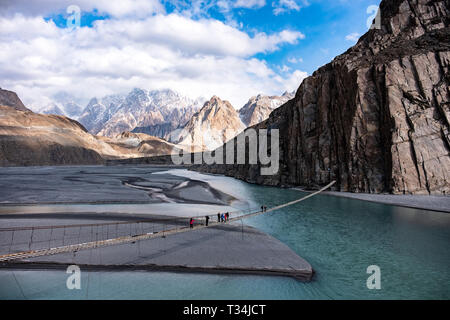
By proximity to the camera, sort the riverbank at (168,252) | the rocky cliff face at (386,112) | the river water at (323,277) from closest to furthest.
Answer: the river water at (323,277)
the riverbank at (168,252)
the rocky cliff face at (386,112)

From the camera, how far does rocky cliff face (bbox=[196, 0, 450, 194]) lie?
4509cm

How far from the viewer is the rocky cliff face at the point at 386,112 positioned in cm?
4509

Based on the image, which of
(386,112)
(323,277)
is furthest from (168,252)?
(386,112)

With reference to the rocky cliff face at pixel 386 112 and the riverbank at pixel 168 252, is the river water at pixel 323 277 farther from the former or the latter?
the rocky cliff face at pixel 386 112

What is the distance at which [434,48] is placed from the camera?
50.1m

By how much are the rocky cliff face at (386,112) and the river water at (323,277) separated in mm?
21629

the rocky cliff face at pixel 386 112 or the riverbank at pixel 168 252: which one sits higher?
the rocky cliff face at pixel 386 112

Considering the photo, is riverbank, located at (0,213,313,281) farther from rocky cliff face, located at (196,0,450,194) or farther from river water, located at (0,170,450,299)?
rocky cliff face, located at (196,0,450,194)

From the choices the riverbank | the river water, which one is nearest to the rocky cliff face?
the river water

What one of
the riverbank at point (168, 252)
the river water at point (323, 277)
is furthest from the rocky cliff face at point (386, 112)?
the riverbank at point (168, 252)

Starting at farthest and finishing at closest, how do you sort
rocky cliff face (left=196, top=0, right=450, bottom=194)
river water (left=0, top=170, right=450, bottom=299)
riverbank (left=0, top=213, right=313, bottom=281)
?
rocky cliff face (left=196, top=0, right=450, bottom=194)
riverbank (left=0, top=213, right=313, bottom=281)
river water (left=0, top=170, right=450, bottom=299)

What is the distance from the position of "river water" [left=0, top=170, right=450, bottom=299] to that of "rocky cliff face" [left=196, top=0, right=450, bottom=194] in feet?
71.0

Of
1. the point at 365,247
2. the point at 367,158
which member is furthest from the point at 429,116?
the point at 365,247

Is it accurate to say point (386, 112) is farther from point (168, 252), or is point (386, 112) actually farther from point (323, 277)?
point (168, 252)
